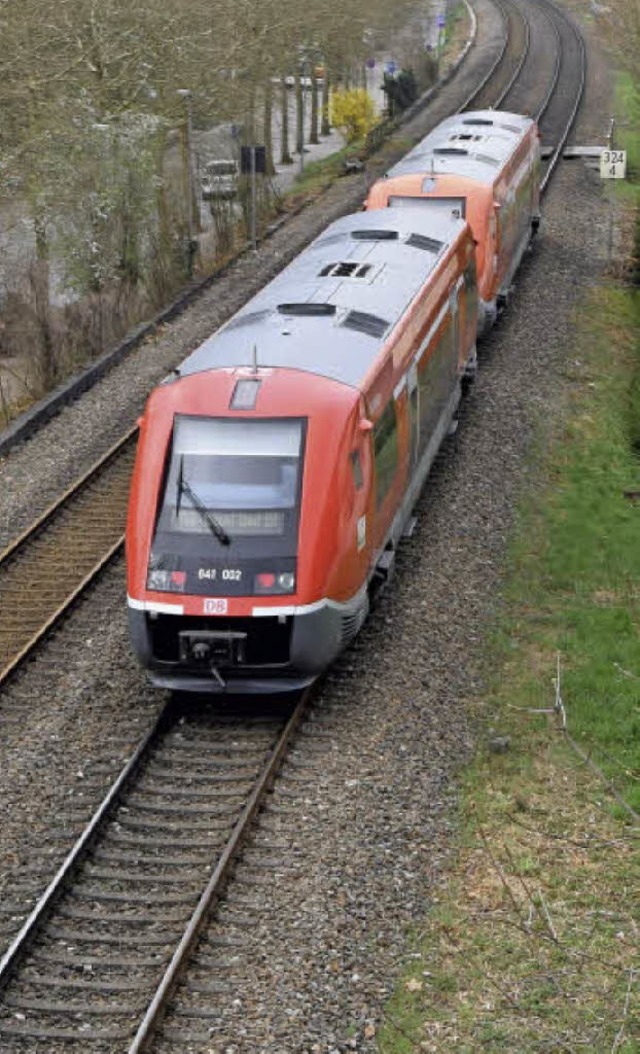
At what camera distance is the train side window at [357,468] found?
1383 centimetres

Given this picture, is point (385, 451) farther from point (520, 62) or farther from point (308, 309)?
point (520, 62)

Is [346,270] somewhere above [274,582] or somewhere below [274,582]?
above

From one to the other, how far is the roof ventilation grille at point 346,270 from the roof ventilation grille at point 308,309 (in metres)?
1.35

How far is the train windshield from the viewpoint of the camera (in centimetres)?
1340

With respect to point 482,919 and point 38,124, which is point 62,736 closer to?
point 482,919

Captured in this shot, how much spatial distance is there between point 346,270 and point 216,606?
6127 mm

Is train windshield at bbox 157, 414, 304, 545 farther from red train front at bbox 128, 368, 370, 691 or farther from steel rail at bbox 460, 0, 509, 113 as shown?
steel rail at bbox 460, 0, 509, 113

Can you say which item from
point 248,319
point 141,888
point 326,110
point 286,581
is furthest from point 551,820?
point 326,110

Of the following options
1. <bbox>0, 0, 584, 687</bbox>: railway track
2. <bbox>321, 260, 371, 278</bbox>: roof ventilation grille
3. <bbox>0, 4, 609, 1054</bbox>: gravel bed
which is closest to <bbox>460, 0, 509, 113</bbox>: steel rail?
<bbox>0, 4, 609, 1054</bbox>: gravel bed

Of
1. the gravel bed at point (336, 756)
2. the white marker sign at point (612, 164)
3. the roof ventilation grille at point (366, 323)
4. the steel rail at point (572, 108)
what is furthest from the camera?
the steel rail at point (572, 108)

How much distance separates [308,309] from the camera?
16266 mm

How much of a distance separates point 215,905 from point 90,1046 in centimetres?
158

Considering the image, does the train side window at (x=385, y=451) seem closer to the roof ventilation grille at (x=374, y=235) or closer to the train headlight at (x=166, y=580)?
the train headlight at (x=166, y=580)

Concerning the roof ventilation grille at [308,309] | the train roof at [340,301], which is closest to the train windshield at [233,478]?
the train roof at [340,301]
